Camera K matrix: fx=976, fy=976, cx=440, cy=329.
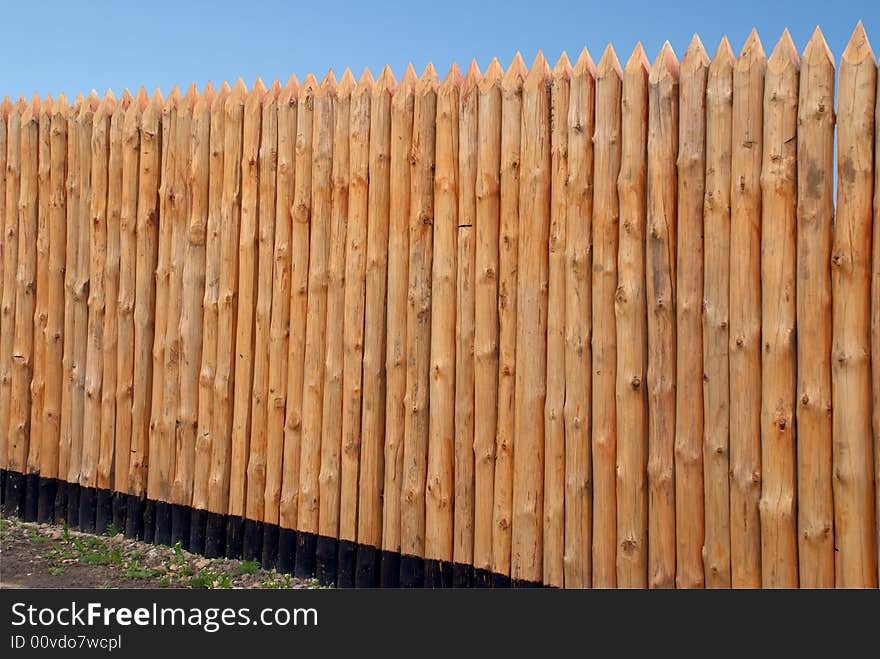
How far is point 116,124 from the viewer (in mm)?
6730

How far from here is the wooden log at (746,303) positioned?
4352mm

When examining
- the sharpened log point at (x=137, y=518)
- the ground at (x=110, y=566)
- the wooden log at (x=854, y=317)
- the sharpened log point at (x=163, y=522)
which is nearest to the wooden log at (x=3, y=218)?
the ground at (x=110, y=566)

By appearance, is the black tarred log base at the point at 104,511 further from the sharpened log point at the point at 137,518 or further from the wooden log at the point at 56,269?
the wooden log at the point at 56,269

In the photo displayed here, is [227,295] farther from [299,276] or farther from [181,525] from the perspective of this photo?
[181,525]

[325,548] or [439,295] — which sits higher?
[439,295]

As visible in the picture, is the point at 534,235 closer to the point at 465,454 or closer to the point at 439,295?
the point at 439,295

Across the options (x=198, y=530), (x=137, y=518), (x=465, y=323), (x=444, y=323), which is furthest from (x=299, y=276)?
(x=137, y=518)

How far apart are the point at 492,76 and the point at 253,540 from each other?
312cm

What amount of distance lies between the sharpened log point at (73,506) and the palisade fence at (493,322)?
20 mm

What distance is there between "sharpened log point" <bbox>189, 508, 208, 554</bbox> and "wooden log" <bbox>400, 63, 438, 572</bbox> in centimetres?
161

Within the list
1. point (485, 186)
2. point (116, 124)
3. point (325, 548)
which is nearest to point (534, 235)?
point (485, 186)

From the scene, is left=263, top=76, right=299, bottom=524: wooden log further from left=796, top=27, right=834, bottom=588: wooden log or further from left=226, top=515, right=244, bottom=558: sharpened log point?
left=796, top=27, right=834, bottom=588: wooden log

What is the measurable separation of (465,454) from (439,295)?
2.78 ft

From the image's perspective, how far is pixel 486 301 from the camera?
501 centimetres
